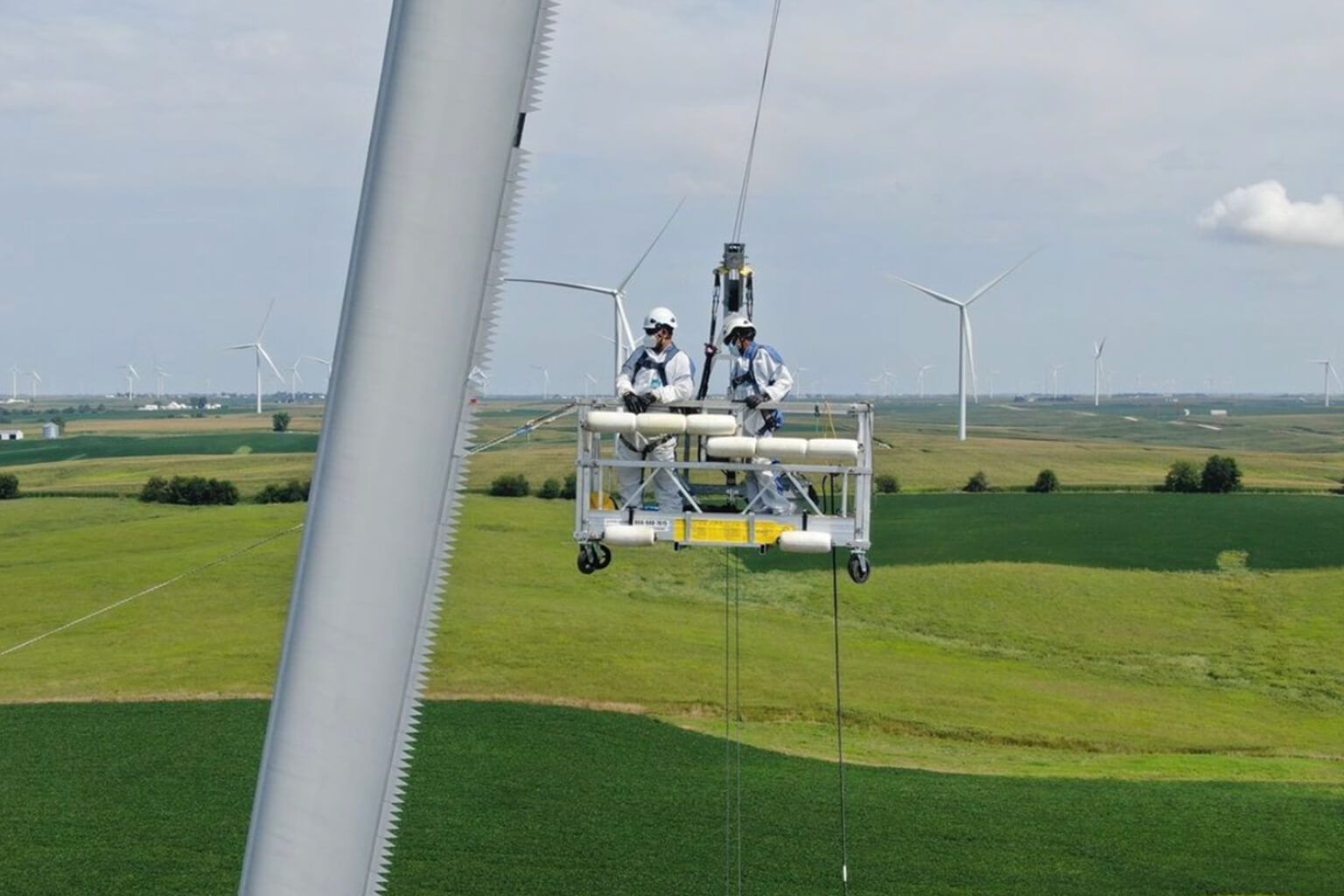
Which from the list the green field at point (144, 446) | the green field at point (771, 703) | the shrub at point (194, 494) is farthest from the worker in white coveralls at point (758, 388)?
the green field at point (144, 446)

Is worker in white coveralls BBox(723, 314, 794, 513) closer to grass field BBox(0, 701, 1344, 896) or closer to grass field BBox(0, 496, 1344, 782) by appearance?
grass field BBox(0, 701, 1344, 896)

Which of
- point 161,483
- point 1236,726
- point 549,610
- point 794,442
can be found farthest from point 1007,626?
point 161,483

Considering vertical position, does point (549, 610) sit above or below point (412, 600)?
below

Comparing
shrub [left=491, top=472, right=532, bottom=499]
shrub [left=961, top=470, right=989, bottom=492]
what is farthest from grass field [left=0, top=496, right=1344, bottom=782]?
shrub [left=961, top=470, right=989, bottom=492]

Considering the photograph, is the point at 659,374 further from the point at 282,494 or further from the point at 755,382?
the point at 282,494

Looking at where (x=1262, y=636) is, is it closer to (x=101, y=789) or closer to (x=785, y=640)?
(x=785, y=640)

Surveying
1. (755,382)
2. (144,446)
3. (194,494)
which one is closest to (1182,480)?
(194,494)
